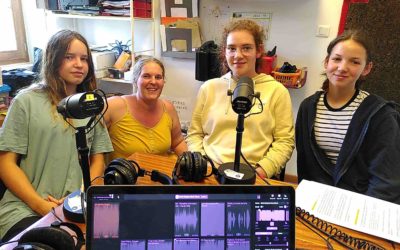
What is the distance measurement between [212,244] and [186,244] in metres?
0.06

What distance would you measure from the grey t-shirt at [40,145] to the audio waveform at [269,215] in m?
0.91

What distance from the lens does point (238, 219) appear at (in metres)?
0.75

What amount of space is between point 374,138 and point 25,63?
127 inches

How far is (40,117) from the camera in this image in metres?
1.41

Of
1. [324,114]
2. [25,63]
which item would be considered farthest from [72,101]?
[25,63]

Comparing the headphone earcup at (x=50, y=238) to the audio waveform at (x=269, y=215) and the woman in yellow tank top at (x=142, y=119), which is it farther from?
the woman in yellow tank top at (x=142, y=119)

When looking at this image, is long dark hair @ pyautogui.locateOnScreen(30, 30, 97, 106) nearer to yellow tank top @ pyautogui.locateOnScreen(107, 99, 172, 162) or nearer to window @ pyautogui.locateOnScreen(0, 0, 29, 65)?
yellow tank top @ pyautogui.locateOnScreen(107, 99, 172, 162)

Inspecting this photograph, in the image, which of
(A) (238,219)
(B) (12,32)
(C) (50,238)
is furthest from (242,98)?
(B) (12,32)

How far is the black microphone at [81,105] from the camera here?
81 cm

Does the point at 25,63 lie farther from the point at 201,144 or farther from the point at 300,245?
the point at 300,245

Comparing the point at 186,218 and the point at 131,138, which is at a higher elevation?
the point at 186,218

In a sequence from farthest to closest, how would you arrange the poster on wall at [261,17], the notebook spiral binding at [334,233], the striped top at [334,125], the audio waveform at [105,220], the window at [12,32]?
the window at [12,32]
the poster on wall at [261,17]
the striped top at [334,125]
the notebook spiral binding at [334,233]
the audio waveform at [105,220]

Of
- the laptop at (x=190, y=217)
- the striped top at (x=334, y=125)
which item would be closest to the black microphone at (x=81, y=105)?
the laptop at (x=190, y=217)

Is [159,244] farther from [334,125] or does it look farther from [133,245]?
[334,125]
